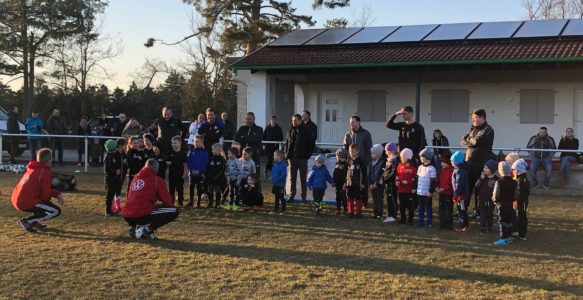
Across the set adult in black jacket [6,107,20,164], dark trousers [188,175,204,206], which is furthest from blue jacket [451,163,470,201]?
adult in black jacket [6,107,20,164]

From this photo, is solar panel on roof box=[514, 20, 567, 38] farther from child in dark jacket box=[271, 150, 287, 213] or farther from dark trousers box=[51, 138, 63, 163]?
dark trousers box=[51, 138, 63, 163]

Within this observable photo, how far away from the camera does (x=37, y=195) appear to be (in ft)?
28.3

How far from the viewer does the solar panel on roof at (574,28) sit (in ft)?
57.7

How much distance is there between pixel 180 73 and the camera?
1748 inches

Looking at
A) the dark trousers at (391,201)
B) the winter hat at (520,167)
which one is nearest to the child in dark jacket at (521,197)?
the winter hat at (520,167)

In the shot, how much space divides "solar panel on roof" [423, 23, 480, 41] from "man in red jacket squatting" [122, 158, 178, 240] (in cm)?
1332

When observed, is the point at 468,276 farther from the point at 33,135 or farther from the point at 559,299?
the point at 33,135

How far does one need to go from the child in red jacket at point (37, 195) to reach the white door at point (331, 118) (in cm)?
1407

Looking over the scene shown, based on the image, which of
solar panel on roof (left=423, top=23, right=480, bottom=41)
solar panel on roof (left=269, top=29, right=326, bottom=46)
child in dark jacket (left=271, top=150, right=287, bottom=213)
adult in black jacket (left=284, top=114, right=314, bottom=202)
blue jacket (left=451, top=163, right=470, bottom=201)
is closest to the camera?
blue jacket (left=451, top=163, right=470, bottom=201)

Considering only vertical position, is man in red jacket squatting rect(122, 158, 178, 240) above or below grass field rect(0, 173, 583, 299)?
above

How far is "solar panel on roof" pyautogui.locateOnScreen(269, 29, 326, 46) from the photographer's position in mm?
21095

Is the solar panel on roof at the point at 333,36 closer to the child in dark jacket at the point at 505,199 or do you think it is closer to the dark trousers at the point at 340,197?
the dark trousers at the point at 340,197

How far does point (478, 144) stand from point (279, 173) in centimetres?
374

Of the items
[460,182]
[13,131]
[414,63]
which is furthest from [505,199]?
[13,131]
